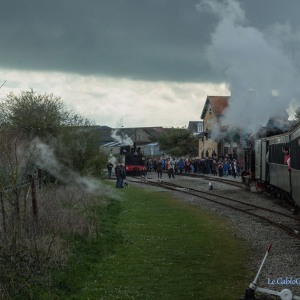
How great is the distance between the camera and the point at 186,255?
12.4 metres

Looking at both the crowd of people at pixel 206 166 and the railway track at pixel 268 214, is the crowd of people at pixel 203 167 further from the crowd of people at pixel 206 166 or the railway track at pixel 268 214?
the railway track at pixel 268 214

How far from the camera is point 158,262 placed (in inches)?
463

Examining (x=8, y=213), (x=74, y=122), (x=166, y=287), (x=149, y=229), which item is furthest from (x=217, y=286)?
(x=74, y=122)

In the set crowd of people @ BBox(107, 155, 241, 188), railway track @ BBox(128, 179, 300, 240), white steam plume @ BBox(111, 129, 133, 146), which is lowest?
railway track @ BBox(128, 179, 300, 240)

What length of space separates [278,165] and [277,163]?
0.34m

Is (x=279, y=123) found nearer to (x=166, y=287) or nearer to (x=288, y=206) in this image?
(x=288, y=206)

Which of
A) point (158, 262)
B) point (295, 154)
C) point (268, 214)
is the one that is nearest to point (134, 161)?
point (268, 214)

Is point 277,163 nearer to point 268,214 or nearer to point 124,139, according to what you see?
point 268,214

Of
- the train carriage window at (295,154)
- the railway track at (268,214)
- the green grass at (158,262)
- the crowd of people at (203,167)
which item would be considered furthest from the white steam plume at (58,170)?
the crowd of people at (203,167)

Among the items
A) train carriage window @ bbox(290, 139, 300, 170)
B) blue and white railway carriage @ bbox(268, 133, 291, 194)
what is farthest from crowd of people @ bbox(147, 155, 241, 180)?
train carriage window @ bbox(290, 139, 300, 170)

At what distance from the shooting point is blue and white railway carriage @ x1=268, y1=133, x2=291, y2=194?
20438 mm

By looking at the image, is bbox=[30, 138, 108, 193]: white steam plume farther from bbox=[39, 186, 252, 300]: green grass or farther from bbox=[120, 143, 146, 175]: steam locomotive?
bbox=[120, 143, 146, 175]: steam locomotive

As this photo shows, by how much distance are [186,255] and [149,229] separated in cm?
434

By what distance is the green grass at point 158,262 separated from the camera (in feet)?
31.0
